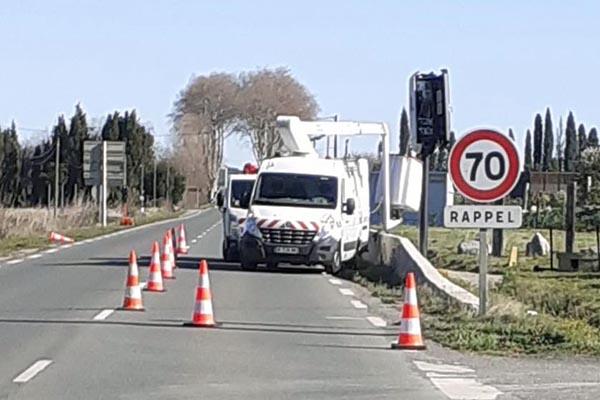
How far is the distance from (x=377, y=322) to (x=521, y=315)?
199 centimetres

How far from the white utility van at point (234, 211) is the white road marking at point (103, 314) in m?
11.5

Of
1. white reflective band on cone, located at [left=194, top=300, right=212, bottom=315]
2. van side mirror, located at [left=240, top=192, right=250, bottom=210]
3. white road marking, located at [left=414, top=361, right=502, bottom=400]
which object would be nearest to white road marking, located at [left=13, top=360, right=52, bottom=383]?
white road marking, located at [left=414, top=361, right=502, bottom=400]

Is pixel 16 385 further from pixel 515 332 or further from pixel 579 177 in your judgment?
pixel 579 177

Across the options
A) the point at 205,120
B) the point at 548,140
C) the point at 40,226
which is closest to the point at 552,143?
the point at 548,140

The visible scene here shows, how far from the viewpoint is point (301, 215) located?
2869cm

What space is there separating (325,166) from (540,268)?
7.72m

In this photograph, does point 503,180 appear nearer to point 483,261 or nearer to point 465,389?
point 483,261

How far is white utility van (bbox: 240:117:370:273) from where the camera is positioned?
28.5 m

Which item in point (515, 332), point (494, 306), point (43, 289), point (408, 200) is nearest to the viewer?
point (515, 332)

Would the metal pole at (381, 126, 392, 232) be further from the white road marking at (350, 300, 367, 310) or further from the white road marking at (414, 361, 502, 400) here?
the white road marking at (414, 361, 502, 400)

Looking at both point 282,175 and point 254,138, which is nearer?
point 282,175

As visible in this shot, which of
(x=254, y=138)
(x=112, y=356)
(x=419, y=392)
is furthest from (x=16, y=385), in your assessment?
(x=254, y=138)

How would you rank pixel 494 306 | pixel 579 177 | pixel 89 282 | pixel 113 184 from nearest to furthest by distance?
pixel 494 306, pixel 89 282, pixel 113 184, pixel 579 177

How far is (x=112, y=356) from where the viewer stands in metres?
13.9
